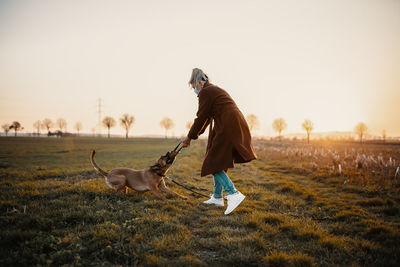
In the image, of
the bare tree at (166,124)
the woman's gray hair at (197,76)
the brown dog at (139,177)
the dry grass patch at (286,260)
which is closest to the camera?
the dry grass patch at (286,260)

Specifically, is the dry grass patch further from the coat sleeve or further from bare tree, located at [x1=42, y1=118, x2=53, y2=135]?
bare tree, located at [x1=42, y1=118, x2=53, y2=135]

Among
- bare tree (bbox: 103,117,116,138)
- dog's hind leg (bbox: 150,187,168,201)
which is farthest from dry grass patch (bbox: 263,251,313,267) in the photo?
bare tree (bbox: 103,117,116,138)

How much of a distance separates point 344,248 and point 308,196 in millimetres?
3331

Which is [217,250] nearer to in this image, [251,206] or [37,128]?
[251,206]

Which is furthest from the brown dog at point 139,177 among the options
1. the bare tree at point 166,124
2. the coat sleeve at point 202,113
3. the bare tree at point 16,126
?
the bare tree at point 16,126

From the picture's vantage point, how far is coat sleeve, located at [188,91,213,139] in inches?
176

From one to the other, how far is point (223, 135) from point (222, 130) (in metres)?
0.11

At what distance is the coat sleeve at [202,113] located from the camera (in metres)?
4.47

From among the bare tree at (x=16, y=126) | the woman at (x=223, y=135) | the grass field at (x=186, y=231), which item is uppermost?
the bare tree at (x=16, y=126)

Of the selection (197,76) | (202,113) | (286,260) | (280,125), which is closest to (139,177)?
(202,113)

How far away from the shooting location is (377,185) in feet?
22.7

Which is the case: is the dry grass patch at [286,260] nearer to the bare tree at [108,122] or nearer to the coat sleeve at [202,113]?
the coat sleeve at [202,113]

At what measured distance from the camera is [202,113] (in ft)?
14.9

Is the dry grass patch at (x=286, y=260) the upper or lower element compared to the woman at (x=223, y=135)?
lower
